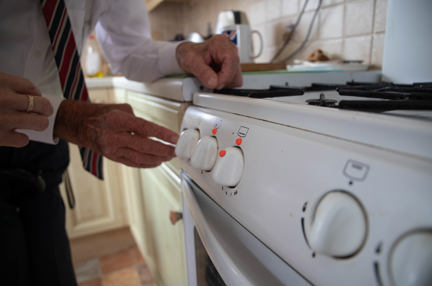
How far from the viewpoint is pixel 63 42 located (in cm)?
64

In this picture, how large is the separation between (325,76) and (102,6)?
612 millimetres

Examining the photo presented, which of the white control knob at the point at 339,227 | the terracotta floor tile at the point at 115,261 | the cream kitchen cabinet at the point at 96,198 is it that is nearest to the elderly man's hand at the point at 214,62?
the white control knob at the point at 339,227

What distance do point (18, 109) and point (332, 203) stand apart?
41 cm

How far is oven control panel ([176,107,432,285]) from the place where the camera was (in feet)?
0.48

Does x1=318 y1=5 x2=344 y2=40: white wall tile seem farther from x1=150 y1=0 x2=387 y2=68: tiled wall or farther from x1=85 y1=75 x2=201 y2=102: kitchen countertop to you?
x1=85 y1=75 x2=201 y2=102: kitchen countertop

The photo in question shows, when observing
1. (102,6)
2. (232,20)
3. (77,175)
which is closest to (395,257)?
(102,6)

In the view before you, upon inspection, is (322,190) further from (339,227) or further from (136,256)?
(136,256)

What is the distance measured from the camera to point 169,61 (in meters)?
0.64

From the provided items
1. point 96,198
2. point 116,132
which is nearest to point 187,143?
point 116,132

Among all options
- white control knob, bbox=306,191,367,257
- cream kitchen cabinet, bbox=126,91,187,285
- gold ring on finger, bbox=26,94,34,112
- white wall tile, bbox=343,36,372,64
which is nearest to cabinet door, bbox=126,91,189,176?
cream kitchen cabinet, bbox=126,91,187,285

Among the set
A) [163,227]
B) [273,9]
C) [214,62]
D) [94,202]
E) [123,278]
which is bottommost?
[123,278]

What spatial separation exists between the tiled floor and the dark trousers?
1.78 feet

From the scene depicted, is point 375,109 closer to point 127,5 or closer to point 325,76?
point 325,76

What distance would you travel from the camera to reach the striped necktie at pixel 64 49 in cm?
61
